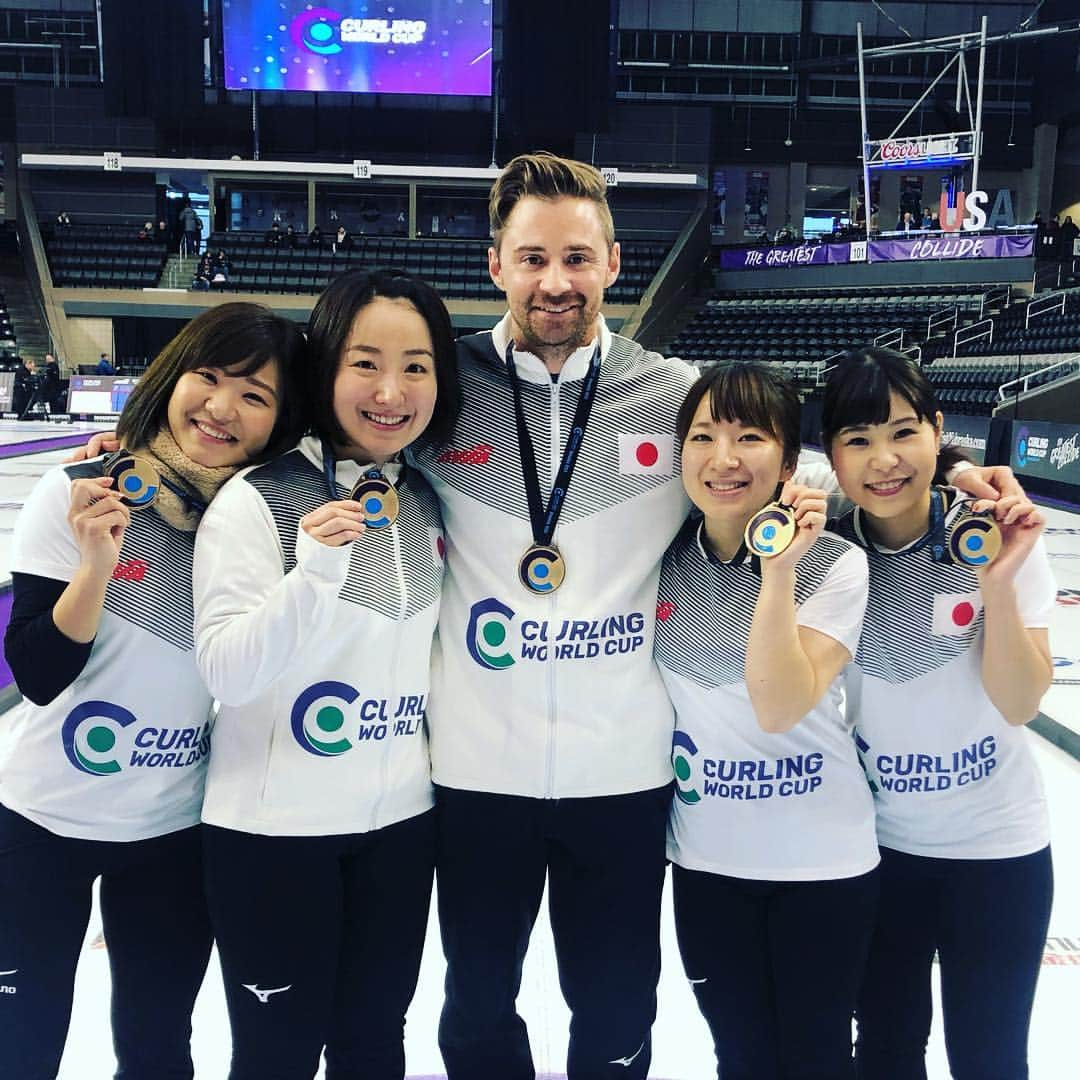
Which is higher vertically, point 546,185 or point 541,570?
point 546,185

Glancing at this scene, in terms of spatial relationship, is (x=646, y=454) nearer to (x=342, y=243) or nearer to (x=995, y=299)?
(x=995, y=299)

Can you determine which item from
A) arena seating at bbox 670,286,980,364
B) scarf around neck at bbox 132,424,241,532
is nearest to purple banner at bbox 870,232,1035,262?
arena seating at bbox 670,286,980,364

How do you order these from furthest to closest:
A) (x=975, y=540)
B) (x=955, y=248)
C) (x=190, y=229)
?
(x=190, y=229)
(x=955, y=248)
(x=975, y=540)

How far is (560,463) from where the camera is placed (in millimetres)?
1864

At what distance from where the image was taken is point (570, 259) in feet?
6.06

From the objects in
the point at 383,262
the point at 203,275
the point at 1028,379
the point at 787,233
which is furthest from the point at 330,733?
the point at 787,233

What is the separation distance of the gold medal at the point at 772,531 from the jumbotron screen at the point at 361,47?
22.6 meters

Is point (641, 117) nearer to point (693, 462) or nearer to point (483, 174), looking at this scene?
point (483, 174)

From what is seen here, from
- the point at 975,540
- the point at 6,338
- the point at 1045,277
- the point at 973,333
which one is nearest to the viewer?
the point at 975,540

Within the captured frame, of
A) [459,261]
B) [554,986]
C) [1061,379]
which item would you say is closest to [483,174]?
[459,261]

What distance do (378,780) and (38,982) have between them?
0.60m

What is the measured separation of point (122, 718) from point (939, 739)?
4.37 feet

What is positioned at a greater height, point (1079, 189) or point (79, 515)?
point (1079, 189)

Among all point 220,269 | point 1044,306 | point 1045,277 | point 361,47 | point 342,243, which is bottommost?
point 1044,306
